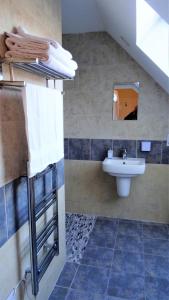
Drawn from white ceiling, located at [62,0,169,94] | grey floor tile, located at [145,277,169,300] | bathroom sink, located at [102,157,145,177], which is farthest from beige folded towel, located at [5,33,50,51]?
grey floor tile, located at [145,277,169,300]

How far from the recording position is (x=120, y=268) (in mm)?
2340

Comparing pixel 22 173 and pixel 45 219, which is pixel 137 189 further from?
pixel 22 173

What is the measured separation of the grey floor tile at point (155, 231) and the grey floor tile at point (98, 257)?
60 cm

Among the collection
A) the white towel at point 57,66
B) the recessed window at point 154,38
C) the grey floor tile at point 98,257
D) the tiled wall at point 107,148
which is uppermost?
the recessed window at point 154,38

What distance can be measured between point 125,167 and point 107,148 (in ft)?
1.53

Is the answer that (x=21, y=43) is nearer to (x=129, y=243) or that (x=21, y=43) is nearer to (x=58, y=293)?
(x=58, y=293)

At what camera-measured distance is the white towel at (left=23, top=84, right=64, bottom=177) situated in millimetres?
1304

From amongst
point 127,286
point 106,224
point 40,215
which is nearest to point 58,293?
point 127,286

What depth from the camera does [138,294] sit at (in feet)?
6.66

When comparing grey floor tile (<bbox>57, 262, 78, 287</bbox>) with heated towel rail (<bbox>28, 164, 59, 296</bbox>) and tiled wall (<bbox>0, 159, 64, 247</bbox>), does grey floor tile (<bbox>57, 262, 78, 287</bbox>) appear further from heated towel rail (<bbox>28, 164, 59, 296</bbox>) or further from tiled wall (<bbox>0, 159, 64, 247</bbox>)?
tiled wall (<bbox>0, 159, 64, 247</bbox>)

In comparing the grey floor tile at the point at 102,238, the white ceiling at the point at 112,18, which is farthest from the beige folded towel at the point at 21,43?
the grey floor tile at the point at 102,238

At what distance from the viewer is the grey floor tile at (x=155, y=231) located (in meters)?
2.90

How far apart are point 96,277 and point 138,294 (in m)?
0.40

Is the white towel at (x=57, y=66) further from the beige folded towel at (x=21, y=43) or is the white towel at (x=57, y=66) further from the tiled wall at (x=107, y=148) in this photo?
the tiled wall at (x=107, y=148)
